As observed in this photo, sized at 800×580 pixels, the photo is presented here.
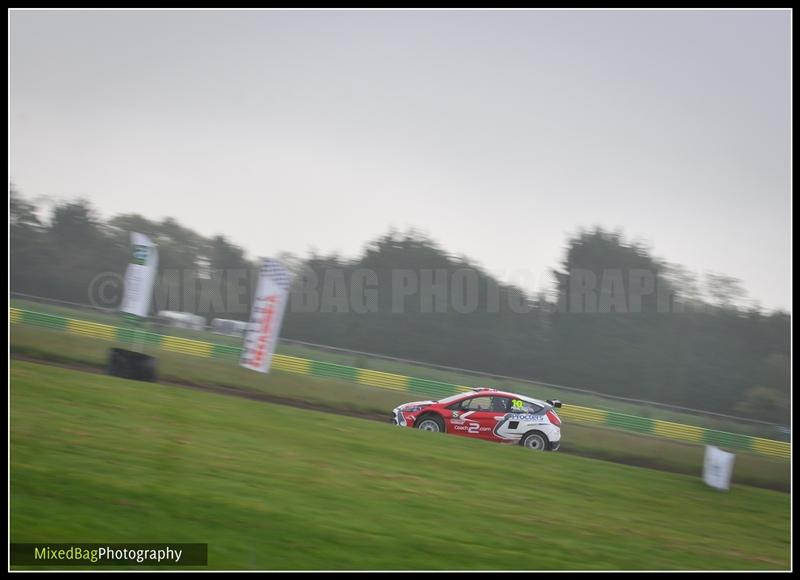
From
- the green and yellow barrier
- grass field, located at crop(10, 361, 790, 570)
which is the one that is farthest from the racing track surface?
the green and yellow barrier

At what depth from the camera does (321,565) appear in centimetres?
726

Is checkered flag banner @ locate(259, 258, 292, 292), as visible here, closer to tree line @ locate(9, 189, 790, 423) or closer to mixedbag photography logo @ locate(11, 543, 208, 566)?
mixedbag photography logo @ locate(11, 543, 208, 566)

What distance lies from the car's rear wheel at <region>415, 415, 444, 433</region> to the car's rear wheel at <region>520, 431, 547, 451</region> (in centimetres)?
175

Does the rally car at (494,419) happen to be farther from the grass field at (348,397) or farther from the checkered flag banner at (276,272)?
the grass field at (348,397)

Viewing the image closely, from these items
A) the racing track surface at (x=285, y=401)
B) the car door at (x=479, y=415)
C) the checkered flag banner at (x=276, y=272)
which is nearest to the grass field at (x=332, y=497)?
the car door at (x=479, y=415)

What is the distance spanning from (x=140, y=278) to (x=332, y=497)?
799cm

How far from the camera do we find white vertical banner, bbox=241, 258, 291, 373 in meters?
16.2

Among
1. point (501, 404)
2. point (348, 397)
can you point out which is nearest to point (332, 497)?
point (501, 404)

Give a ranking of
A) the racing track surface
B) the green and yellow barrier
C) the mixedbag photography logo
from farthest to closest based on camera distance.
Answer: the green and yellow barrier, the racing track surface, the mixedbag photography logo

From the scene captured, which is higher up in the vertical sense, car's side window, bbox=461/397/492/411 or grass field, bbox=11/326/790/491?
car's side window, bbox=461/397/492/411

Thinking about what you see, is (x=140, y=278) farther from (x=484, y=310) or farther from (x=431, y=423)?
(x=484, y=310)

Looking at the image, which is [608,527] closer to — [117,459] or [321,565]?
[321,565]

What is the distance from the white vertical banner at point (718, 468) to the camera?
1332 centimetres

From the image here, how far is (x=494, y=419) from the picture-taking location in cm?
1544
